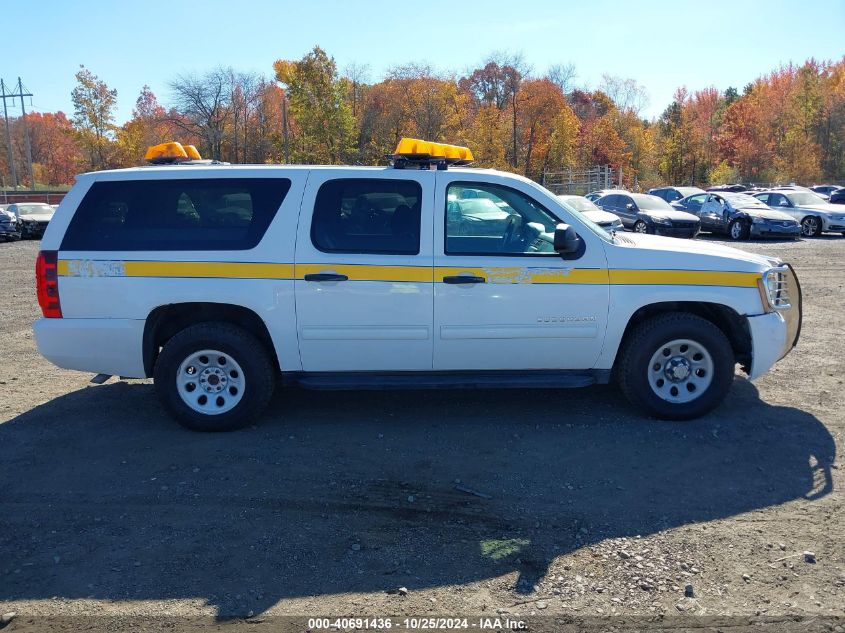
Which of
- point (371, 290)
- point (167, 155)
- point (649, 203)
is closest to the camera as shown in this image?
point (371, 290)

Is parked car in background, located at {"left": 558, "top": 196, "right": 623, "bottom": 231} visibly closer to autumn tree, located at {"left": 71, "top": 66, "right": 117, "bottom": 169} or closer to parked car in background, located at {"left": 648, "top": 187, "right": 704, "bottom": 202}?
parked car in background, located at {"left": 648, "top": 187, "right": 704, "bottom": 202}

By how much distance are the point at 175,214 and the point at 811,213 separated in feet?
74.9

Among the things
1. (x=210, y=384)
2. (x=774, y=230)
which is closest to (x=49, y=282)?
(x=210, y=384)

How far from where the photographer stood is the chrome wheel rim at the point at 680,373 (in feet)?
17.4

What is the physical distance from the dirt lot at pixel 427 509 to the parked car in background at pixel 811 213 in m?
19.0

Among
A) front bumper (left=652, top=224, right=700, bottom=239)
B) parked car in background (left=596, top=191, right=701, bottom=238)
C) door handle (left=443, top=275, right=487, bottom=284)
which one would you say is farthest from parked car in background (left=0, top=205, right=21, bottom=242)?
door handle (left=443, top=275, right=487, bottom=284)

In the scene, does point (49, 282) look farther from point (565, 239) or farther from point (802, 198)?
point (802, 198)

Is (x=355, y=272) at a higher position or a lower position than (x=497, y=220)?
lower

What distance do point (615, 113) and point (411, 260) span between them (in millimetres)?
68232

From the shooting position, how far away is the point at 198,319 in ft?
17.6

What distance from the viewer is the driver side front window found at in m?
5.18

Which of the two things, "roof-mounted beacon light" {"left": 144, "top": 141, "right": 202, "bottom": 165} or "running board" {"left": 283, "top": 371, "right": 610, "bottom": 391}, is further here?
"roof-mounted beacon light" {"left": 144, "top": 141, "right": 202, "bottom": 165}

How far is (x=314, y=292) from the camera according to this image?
5051mm

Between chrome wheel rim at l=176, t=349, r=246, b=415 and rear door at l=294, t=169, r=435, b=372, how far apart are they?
562mm
